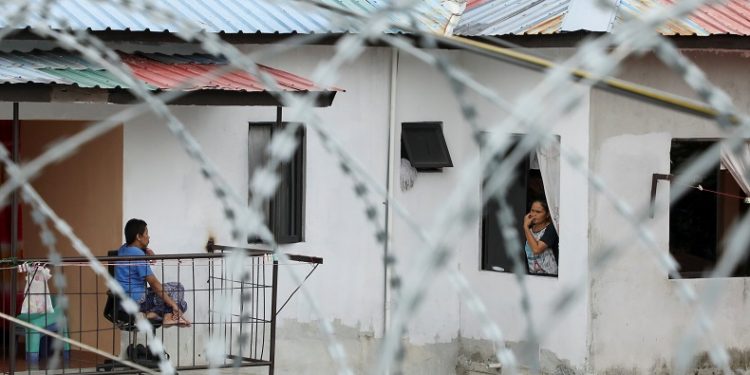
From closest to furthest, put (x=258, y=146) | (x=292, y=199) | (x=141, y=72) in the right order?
1. (x=141, y=72)
2. (x=258, y=146)
3. (x=292, y=199)

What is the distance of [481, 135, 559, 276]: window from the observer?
13.0m

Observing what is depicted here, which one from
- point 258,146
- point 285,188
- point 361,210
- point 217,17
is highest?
point 217,17

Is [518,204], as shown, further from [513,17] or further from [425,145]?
[513,17]

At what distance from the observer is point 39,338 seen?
12031 mm

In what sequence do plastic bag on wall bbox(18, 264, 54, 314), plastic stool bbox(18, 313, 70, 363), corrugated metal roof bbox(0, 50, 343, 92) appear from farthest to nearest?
plastic stool bbox(18, 313, 70, 363), plastic bag on wall bbox(18, 264, 54, 314), corrugated metal roof bbox(0, 50, 343, 92)

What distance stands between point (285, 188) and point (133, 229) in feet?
6.74

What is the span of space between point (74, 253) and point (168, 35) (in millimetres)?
2277

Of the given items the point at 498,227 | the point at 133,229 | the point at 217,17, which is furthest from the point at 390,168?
the point at 133,229

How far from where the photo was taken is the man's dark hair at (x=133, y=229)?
11.7 meters

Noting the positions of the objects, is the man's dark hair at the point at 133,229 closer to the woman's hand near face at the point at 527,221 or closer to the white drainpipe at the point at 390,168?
the white drainpipe at the point at 390,168

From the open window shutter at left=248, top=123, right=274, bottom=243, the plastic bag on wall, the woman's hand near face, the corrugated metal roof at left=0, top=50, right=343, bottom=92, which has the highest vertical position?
the corrugated metal roof at left=0, top=50, right=343, bottom=92

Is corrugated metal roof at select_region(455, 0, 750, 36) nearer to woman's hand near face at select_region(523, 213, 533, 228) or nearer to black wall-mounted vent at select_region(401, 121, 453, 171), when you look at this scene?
black wall-mounted vent at select_region(401, 121, 453, 171)

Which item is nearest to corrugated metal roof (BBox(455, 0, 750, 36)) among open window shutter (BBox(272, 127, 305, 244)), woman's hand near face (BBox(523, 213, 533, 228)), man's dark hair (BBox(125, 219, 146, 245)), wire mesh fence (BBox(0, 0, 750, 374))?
wire mesh fence (BBox(0, 0, 750, 374))

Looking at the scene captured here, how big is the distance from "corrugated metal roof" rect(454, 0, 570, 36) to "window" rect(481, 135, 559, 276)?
1.03 m
